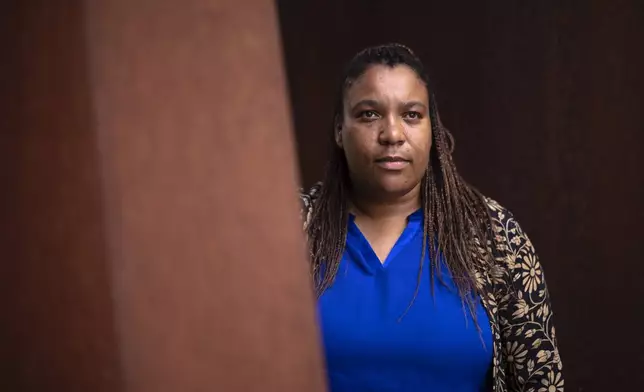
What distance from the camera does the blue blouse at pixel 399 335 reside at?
1062 mm

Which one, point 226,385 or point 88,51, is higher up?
point 88,51

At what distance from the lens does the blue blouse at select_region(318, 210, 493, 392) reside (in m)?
1.06

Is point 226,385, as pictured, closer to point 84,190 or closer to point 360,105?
point 84,190

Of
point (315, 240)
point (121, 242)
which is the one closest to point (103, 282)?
point (121, 242)

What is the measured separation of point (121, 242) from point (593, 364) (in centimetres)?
167

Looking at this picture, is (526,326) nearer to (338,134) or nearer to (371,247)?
(371,247)

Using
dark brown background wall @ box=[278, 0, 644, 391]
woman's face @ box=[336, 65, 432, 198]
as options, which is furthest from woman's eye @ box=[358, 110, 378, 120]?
dark brown background wall @ box=[278, 0, 644, 391]

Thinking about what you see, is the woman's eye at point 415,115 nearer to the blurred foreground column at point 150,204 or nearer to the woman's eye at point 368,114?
the woman's eye at point 368,114

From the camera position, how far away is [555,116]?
72.9 inches

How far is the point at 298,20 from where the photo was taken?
6.72 ft

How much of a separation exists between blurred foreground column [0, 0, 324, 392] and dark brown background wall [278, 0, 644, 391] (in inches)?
60.4

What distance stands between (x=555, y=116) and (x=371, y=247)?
89 centimetres

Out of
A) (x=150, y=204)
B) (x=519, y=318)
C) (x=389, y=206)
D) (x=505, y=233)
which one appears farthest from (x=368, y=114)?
(x=150, y=204)

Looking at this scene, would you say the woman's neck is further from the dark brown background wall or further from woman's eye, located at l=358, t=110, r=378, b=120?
the dark brown background wall
